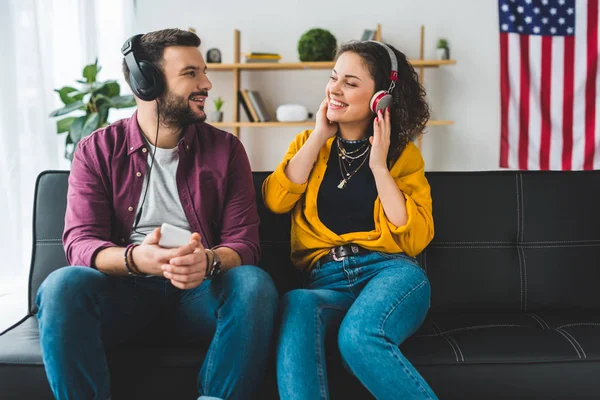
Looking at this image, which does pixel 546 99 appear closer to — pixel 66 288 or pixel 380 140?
pixel 380 140

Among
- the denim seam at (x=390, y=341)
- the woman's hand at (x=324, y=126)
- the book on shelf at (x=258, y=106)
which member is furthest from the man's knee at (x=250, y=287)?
the book on shelf at (x=258, y=106)

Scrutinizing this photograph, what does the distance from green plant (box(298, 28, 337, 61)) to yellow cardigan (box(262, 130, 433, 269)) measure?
6.43 feet

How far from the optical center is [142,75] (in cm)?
141

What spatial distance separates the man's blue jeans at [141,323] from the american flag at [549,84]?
2.80 m

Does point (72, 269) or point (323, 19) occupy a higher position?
point (323, 19)

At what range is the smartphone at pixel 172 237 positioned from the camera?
3.90 feet

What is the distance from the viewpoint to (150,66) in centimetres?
142

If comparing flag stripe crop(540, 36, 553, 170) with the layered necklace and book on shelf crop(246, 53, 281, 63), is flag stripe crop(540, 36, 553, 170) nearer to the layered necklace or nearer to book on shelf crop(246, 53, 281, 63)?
book on shelf crop(246, 53, 281, 63)

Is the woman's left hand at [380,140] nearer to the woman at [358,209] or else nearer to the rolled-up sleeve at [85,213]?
the woman at [358,209]

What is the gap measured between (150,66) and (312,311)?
2.34 feet

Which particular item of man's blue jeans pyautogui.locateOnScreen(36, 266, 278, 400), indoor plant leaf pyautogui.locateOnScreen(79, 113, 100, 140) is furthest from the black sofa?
indoor plant leaf pyautogui.locateOnScreen(79, 113, 100, 140)

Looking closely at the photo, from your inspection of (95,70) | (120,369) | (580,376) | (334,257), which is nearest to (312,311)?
(334,257)

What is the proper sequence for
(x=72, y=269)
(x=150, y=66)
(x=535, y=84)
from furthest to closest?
(x=535, y=84) → (x=150, y=66) → (x=72, y=269)

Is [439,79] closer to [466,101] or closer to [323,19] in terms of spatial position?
[466,101]
